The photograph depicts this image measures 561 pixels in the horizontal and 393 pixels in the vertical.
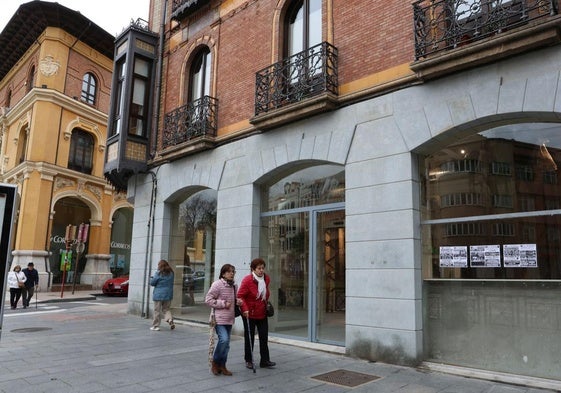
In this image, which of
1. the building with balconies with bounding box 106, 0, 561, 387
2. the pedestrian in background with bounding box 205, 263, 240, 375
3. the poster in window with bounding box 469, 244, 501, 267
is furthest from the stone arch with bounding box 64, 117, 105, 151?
the poster in window with bounding box 469, 244, 501, 267

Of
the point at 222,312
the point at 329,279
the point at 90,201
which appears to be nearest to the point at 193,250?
the point at 329,279

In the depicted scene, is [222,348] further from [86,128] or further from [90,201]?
[86,128]

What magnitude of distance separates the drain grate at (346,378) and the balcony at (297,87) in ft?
16.4

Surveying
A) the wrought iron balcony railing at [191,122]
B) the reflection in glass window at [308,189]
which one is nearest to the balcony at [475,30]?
the reflection in glass window at [308,189]

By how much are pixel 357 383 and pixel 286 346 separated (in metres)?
3.04

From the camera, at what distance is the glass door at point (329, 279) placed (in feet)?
29.2

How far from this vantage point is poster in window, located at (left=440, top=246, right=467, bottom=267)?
7.32 metres

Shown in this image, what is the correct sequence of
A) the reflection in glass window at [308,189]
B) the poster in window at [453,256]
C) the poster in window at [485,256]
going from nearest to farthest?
the poster in window at [485,256]
the poster in window at [453,256]
the reflection in glass window at [308,189]

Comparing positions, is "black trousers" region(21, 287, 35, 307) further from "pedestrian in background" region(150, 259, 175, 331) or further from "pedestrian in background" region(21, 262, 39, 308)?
"pedestrian in background" region(150, 259, 175, 331)

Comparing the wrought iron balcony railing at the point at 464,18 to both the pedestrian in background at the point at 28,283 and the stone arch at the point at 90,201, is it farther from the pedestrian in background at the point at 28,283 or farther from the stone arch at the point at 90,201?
the stone arch at the point at 90,201

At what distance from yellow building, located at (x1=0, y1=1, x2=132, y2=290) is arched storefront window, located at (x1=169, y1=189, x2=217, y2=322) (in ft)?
45.8

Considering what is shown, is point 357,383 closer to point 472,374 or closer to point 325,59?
point 472,374

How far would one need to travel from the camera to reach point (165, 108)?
14.3m

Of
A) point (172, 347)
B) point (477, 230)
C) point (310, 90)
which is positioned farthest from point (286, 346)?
point (310, 90)
